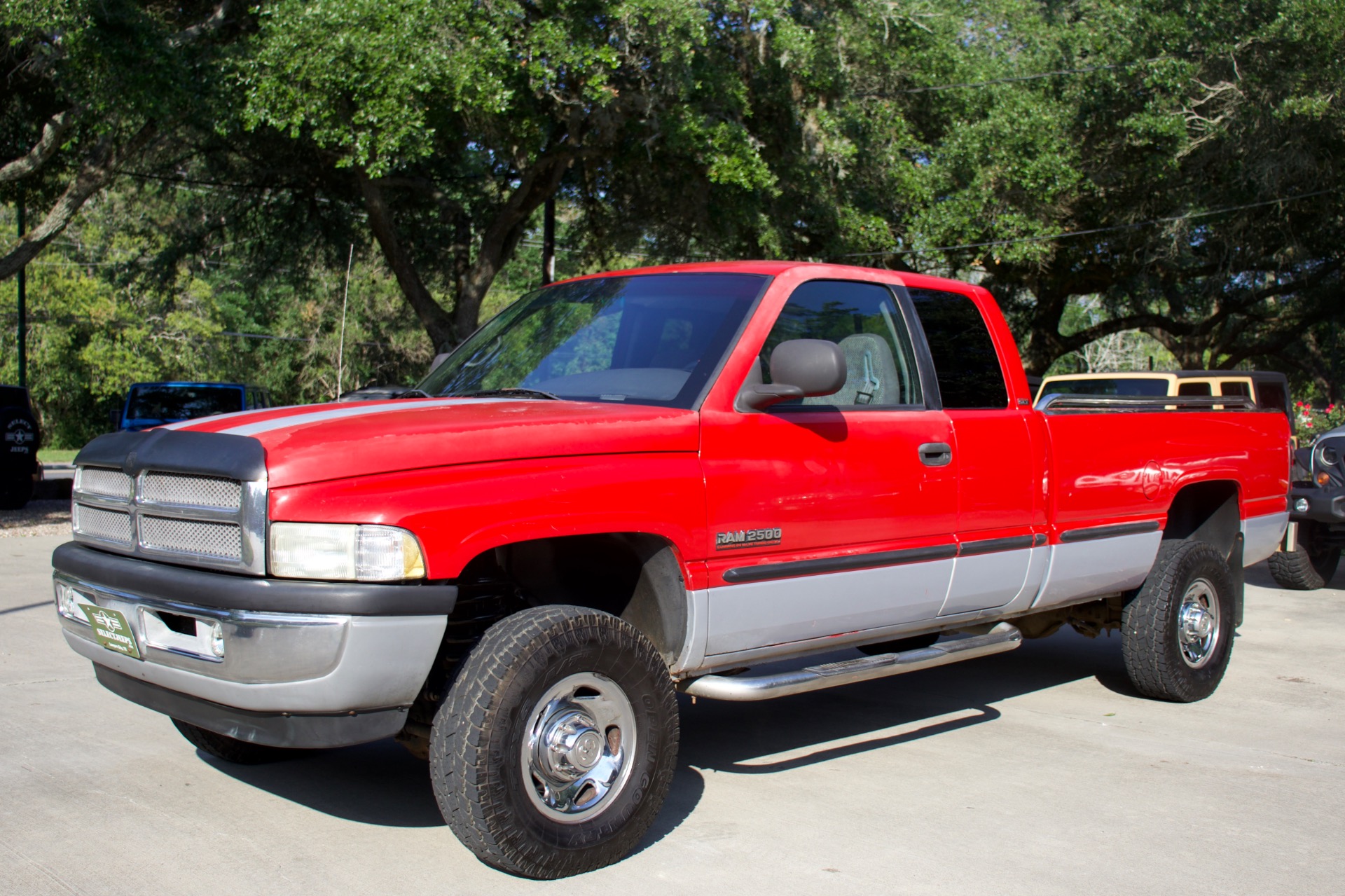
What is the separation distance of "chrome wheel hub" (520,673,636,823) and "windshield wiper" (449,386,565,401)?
45.5 inches

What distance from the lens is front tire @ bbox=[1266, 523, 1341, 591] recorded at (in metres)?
10.6

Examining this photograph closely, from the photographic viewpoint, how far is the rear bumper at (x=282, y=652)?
3.47 meters

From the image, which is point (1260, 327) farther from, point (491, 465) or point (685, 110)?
point (491, 465)

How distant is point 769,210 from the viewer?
65.3 feet

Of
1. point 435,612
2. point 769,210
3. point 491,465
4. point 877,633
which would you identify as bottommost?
point 877,633

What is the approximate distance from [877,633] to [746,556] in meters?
0.90

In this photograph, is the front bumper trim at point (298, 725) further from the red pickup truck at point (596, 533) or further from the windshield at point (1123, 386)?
the windshield at point (1123, 386)

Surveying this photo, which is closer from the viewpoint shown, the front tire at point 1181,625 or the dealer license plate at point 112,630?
the dealer license plate at point 112,630

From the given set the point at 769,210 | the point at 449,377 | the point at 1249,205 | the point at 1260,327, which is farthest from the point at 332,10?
the point at 1260,327

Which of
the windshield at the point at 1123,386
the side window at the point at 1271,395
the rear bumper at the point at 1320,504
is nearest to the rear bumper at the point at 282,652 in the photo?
the rear bumper at the point at 1320,504

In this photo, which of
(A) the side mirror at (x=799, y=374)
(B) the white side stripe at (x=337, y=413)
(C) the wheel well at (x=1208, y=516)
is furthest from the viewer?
(C) the wheel well at (x=1208, y=516)

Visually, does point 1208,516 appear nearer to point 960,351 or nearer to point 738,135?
point 960,351

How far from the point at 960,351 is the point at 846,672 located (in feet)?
5.36

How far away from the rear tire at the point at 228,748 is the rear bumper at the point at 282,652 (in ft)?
3.67
